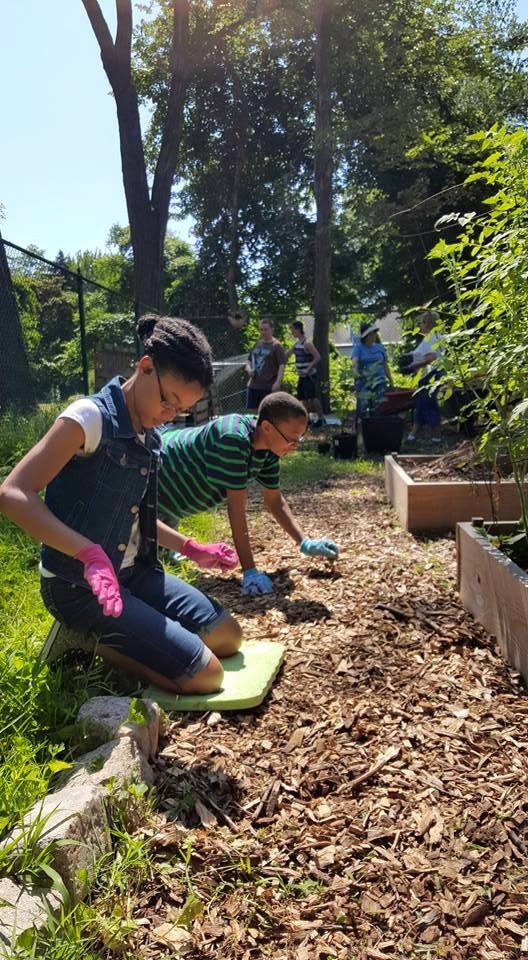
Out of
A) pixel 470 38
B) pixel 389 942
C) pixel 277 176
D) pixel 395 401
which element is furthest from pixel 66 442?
pixel 277 176

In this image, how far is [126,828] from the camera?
1.70 metres

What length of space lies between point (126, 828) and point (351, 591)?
1.98 m

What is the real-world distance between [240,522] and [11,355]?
4.61 meters

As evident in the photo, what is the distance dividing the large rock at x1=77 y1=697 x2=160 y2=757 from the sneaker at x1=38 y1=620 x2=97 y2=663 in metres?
0.29

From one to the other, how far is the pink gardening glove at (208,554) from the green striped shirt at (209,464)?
56 cm

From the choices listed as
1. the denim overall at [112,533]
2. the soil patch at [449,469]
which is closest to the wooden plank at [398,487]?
the soil patch at [449,469]

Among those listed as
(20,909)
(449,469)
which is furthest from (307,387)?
(20,909)

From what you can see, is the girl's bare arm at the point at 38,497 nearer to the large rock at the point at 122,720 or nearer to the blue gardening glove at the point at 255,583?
the large rock at the point at 122,720

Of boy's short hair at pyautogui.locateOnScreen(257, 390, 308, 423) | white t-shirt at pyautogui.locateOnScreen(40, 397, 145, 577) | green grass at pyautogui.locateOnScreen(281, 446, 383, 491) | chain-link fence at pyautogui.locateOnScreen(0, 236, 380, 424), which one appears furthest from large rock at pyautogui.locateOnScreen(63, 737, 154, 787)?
chain-link fence at pyautogui.locateOnScreen(0, 236, 380, 424)

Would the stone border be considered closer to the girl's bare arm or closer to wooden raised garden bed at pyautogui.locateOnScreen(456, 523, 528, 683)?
the girl's bare arm

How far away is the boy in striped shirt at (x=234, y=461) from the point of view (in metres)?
3.40

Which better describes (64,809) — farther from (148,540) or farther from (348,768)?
(148,540)

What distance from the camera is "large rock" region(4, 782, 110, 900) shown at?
1.42 m

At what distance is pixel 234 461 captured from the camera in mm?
3414
